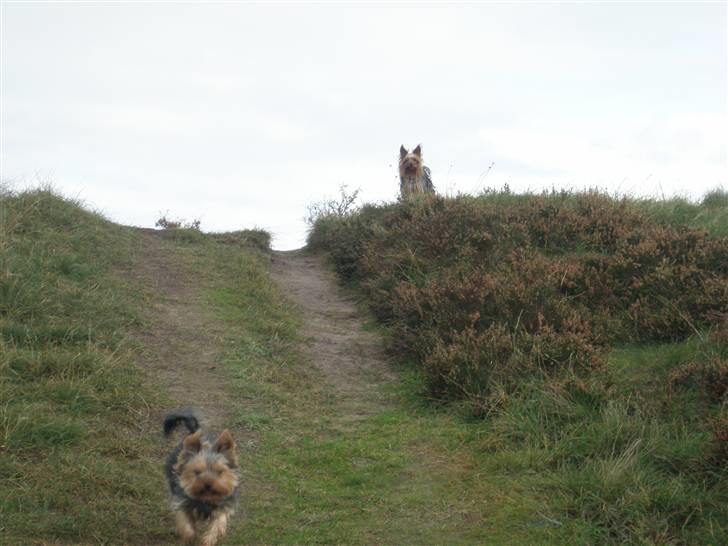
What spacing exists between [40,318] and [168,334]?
174 centimetres

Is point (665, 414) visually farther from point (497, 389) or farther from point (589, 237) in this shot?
point (589, 237)

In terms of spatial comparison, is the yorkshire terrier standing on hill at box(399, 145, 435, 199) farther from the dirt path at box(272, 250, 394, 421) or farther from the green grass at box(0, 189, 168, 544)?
the green grass at box(0, 189, 168, 544)

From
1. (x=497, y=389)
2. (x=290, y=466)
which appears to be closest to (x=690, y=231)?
(x=497, y=389)

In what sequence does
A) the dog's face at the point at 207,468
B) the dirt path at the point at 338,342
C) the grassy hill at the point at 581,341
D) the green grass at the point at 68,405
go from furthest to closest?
the dirt path at the point at 338,342 → the grassy hill at the point at 581,341 → the green grass at the point at 68,405 → the dog's face at the point at 207,468

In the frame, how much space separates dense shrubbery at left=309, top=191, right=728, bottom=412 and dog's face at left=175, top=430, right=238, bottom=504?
313cm

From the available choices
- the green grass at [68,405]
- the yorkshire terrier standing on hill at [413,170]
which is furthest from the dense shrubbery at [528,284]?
the yorkshire terrier standing on hill at [413,170]

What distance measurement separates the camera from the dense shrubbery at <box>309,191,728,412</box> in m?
8.65

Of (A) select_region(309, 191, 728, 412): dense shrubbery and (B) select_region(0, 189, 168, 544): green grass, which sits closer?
(B) select_region(0, 189, 168, 544): green grass

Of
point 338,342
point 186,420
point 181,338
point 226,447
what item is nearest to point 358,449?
point 186,420

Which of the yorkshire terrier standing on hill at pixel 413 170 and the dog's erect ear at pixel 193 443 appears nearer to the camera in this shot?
the dog's erect ear at pixel 193 443

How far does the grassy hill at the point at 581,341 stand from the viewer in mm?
6184

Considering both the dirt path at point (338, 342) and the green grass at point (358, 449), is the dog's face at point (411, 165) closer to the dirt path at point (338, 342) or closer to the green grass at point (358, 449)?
the dirt path at point (338, 342)

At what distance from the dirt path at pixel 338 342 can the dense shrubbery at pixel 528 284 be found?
402 mm

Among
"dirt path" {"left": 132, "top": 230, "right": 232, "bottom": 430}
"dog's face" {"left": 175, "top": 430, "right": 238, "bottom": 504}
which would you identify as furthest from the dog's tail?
"dirt path" {"left": 132, "top": 230, "right": 232, "bottom": 430}
